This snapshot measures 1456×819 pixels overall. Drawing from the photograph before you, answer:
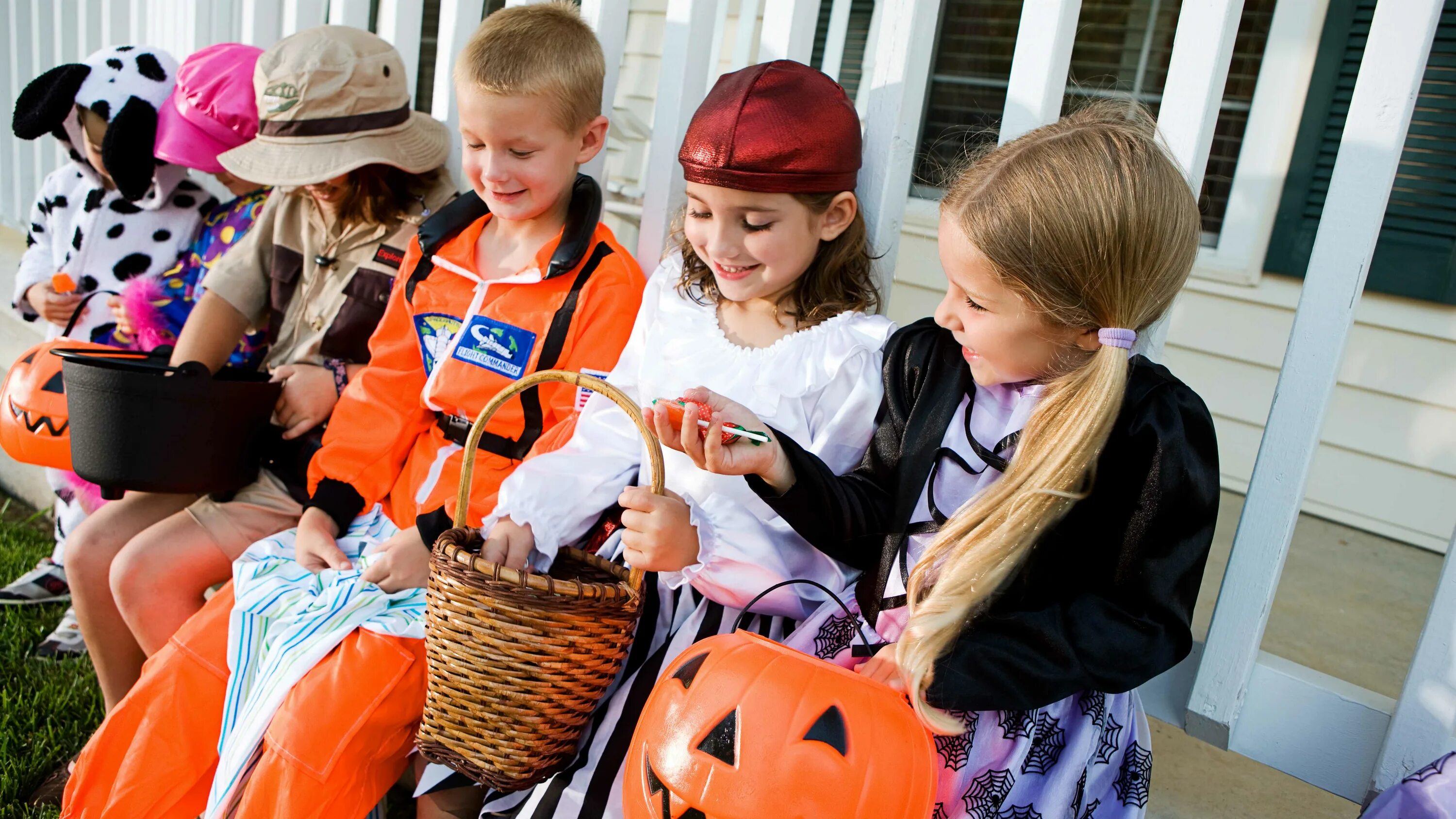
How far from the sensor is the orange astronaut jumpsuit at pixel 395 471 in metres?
1.87

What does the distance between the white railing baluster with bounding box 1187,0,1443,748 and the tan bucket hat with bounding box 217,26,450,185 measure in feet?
7.10

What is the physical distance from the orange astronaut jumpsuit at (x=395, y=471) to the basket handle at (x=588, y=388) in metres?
0.33

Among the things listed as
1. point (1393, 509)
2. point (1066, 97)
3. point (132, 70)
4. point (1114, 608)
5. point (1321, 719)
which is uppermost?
point (1066, 97)

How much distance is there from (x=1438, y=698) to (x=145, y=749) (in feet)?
7.92

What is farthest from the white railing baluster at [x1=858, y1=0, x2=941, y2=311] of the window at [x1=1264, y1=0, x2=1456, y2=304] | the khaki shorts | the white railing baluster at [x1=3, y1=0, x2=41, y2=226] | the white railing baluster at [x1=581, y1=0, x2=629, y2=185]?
the white railing baluster at [x1=3, y1=0, x2=41, y2=226]

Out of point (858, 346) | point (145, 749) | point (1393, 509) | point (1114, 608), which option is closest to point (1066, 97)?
point (1393, 509)

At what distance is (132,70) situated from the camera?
10.2 feet

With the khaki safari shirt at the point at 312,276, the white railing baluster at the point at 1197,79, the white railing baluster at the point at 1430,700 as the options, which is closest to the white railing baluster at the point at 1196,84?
the white railing baluster at the point at 1197,79

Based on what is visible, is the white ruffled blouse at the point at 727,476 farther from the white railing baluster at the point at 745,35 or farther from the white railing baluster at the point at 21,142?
the white railing baluster at the point at 21,142

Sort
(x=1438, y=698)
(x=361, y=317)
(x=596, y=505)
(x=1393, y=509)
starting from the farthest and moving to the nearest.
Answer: (x=1393, y=509), (x=361, y=317), (x=596, y=505), (x=1438, y=698)

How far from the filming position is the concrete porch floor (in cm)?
240

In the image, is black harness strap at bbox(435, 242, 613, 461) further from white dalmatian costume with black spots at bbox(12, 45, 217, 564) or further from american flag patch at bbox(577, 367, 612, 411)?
white dalmatian costume with black spots at bbox(12, 45, 217, 564)

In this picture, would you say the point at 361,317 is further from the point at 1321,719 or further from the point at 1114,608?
the point at 1321,719

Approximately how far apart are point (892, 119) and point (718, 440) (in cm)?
92
